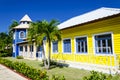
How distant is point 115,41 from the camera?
509 inches

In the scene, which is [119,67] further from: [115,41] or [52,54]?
[52,54]

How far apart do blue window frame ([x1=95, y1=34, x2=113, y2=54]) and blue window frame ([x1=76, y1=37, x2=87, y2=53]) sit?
5.82ft

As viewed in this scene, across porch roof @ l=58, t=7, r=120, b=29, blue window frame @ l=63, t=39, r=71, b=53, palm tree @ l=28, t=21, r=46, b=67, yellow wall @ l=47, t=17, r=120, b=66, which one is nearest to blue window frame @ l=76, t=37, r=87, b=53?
yellow wall @ l=47, t=17, r=120, b=66

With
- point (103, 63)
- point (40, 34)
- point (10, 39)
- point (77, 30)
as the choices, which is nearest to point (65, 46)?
point (77, 30)

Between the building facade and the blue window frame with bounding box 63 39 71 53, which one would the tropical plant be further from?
the blue window frame with bounding box 63 39 71 53

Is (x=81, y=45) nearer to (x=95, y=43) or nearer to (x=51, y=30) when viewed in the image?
(x=95, y=43)

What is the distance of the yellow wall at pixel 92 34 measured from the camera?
42.0 feet

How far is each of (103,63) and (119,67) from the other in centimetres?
196

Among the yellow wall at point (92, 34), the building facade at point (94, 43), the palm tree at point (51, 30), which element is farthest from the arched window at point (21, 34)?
the palm tree at point (51, 30)

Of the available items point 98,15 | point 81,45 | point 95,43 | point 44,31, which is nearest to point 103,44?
point 95,43

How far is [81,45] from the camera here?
1708 centimetres

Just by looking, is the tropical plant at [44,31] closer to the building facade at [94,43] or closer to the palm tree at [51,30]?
the palm tree at [51,30]

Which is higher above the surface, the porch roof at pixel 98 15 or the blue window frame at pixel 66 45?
the porch roof at pixel 98 15

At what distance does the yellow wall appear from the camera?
42.0 ft
